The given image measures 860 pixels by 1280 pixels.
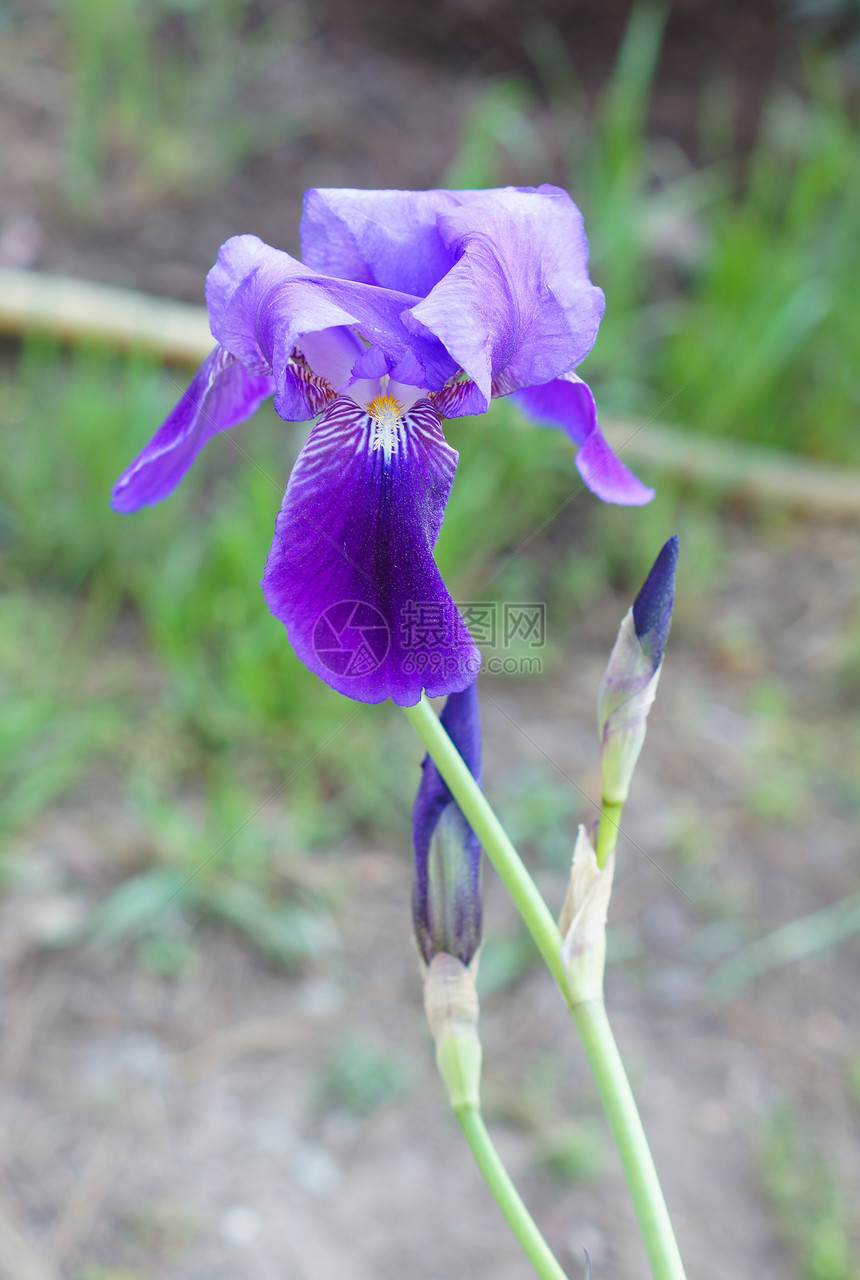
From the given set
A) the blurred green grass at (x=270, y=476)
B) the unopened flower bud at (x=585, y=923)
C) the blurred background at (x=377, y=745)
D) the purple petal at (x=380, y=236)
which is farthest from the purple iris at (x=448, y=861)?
the blurred green grass at (x=270, y=476)

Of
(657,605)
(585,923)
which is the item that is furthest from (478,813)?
(657,605)

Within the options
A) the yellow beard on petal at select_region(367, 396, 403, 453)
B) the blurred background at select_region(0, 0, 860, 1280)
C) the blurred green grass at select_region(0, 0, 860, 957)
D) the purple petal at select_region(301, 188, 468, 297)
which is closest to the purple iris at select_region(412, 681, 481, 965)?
the yellow beard on petal at select_region(367, 396, 403, 453)

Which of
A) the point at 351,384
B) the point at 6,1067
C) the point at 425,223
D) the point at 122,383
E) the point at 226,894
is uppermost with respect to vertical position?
the point at 425,223

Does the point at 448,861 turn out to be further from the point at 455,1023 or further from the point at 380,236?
the point at 380,236

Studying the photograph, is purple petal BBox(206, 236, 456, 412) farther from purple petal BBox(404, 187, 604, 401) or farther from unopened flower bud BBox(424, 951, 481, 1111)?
unopened flower bud BBox(424, 951, 481, 1111)

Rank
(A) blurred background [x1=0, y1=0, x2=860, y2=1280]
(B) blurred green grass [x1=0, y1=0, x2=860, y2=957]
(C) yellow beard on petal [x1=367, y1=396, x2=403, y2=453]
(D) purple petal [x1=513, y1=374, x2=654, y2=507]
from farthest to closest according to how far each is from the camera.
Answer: (B) blurred green grass [x1=0, y1=0, x2=860, y2=957] < (A) blurred background [x1=0, y1=0, x2=860, y2=1280] < (D) purple petal [x1=513, y1=374, x2=654, y2=507] < (C) yellow beard on petal [x1=367, y1=396, x2=403, y2=453]

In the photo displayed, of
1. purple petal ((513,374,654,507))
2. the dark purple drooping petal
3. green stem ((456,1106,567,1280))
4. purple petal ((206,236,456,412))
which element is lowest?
green stem ((456,1106,567,1280))

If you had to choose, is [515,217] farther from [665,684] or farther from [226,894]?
[665,684]

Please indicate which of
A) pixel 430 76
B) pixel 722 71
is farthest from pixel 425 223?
pixel 722 71

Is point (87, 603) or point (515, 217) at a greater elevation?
point (515, 217)
